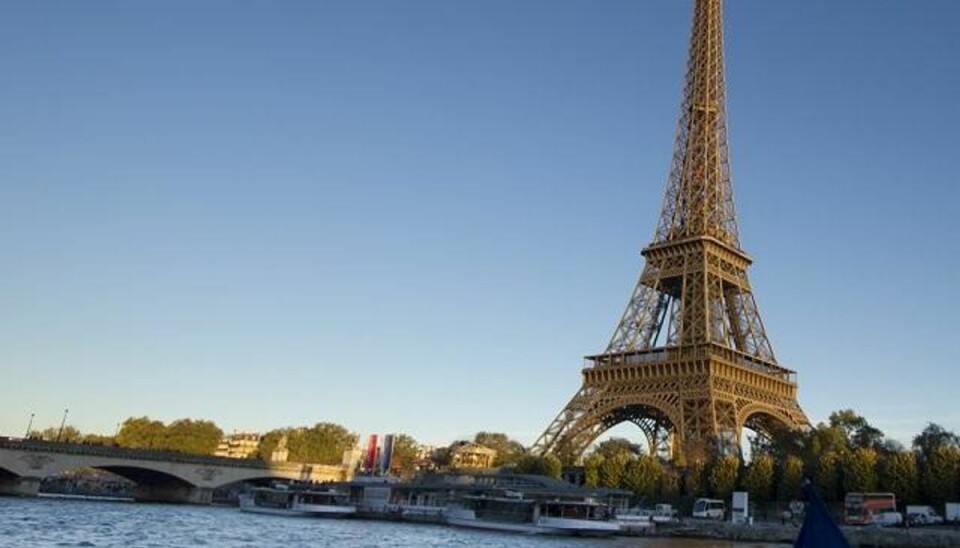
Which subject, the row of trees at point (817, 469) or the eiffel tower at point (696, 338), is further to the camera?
the eiffel tower at point (696, 338)

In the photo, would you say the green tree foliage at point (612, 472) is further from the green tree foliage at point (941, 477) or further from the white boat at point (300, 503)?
the green tree foliage at point (941, 477)

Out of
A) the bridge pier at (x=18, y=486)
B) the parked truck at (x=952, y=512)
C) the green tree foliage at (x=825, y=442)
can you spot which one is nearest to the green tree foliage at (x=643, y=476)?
the green tree foliage at (x=825, y=442)

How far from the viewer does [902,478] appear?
5731 cm

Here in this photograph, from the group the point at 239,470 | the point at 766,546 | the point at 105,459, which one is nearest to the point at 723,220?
the point at 766,546

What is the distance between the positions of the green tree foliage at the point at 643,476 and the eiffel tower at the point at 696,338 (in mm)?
2226

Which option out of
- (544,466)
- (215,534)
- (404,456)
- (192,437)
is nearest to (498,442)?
(404,456)

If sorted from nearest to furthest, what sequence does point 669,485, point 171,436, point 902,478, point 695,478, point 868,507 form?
1. point 868,507
2. point 902,478
3. point 695,478
4. point 669,485
5. point 171,436

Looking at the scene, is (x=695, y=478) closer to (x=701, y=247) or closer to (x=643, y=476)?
(x=643, y=476)

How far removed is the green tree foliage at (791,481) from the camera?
61.6 m

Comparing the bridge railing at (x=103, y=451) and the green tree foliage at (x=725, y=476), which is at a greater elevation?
the green tree foliage at (x=725, y=476)

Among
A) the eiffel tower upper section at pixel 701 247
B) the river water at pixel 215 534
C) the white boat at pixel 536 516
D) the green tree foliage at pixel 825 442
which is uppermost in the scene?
the eiffel tower upper section at pixel 701 247

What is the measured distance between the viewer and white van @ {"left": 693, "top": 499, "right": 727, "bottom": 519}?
62000 mm

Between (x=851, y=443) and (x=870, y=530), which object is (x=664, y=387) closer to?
(x=851, y=443)

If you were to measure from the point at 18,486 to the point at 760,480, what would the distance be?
60790 millimetres
